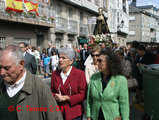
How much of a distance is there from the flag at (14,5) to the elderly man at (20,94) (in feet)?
45.7

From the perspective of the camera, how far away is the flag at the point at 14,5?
1501 cm

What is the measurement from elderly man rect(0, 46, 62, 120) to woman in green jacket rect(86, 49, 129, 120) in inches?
31.9

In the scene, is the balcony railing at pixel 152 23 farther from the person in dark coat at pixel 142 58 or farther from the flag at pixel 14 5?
the person in dark coat at pixel 142 58

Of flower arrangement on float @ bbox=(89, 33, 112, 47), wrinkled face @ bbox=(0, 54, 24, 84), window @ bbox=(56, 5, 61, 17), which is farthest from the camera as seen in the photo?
window @ bbox=(56, 5, 61, 17)

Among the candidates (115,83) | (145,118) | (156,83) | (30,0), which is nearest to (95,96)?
(115,83)

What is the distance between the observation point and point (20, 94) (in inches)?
88.7

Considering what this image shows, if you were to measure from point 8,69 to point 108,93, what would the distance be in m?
1.40

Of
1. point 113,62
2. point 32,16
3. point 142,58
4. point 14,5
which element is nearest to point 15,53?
point 113,62

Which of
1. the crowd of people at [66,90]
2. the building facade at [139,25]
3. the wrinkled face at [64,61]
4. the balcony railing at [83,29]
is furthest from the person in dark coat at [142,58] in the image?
the building facade at [139,25]

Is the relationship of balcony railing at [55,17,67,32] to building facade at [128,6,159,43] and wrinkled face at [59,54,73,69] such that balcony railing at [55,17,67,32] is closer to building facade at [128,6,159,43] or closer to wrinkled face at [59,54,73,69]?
wrinkled face at [59,54,73,69]

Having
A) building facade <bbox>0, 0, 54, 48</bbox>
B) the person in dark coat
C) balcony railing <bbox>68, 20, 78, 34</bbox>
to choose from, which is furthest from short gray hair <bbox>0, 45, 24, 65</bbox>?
balcony railing <bbox>68, 20, 78, 34</bbox>

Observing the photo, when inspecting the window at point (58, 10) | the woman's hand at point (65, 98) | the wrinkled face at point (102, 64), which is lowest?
the woman's hand at point (65, 98)

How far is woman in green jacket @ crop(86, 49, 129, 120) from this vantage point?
9.62 feet

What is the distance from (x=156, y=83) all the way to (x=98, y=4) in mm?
28263
